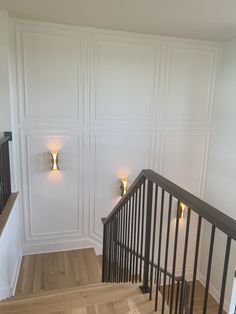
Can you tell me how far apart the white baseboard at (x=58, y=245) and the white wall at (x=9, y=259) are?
27 cm

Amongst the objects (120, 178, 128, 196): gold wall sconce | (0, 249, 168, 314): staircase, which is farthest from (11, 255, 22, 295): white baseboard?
(120, 178, 128, 196): gold wall sconce

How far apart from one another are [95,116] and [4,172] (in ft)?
5.25

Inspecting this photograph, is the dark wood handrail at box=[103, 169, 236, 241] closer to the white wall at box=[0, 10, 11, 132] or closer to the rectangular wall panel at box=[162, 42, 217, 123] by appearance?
the white wall at box=[0, 10, 11, 132]

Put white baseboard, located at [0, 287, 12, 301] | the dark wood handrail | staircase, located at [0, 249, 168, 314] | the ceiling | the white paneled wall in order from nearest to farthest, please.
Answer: the dark wood handrail < staircase, located at [0, 249, 168, 314] < white baseboard, located at [0, 287, 12, 301] < the ceiling < the white paneled wall

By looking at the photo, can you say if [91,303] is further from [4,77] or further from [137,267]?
[4,77]

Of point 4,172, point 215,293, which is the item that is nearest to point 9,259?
point 4,172

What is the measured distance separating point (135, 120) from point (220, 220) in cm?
332

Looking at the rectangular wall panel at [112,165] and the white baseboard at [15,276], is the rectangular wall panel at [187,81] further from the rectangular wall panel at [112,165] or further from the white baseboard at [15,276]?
the white baseboard at [15,276]

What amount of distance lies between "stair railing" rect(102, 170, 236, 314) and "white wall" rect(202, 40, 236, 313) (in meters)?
2.14

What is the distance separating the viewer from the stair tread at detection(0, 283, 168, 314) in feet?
5.90

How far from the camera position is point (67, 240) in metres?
4.22

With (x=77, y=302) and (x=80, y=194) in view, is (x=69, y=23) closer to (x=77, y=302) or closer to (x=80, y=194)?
(x=80, y=194)

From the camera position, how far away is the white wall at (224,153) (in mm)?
4176

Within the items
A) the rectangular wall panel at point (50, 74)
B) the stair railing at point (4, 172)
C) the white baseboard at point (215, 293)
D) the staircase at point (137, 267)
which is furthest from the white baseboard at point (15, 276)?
the white baseboard at point (215, 293)
